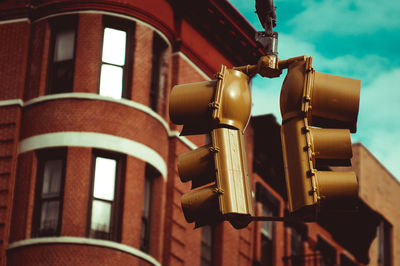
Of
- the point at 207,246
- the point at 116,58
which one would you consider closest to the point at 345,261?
the point at 207,246

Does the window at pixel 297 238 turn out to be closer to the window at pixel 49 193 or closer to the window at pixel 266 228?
the window at pixel 266 228

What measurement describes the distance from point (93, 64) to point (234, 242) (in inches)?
300

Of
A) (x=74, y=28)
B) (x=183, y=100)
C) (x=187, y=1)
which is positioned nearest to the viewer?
(x=183, y=100)

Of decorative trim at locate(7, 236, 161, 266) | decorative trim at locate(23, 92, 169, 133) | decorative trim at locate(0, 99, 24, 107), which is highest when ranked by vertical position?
decorative trim at locate(0, 99, 24, 107)

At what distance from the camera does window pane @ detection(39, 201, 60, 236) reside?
22.4 m

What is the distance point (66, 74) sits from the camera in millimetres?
24250

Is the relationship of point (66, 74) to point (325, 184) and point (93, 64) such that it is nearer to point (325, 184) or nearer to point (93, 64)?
point (93, 64)

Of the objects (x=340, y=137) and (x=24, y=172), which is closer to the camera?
(x=340, y=137)

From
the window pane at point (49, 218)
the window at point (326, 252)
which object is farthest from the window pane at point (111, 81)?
the window at point (326, 252)

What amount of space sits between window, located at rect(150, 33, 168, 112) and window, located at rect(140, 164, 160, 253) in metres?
1.93

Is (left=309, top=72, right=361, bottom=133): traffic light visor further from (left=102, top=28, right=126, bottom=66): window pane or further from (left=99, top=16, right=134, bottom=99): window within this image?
(left=102, top=28, right=126, bottom=66): window pane

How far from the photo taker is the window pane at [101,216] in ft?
74.0

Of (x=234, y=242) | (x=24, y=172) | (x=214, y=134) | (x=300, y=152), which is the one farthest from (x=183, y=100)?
(x=234, y=242)

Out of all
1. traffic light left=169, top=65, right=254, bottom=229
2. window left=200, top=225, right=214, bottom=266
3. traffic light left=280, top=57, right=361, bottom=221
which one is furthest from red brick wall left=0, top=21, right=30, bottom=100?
traffic light left=280, top=57, right=361, bottom=221
